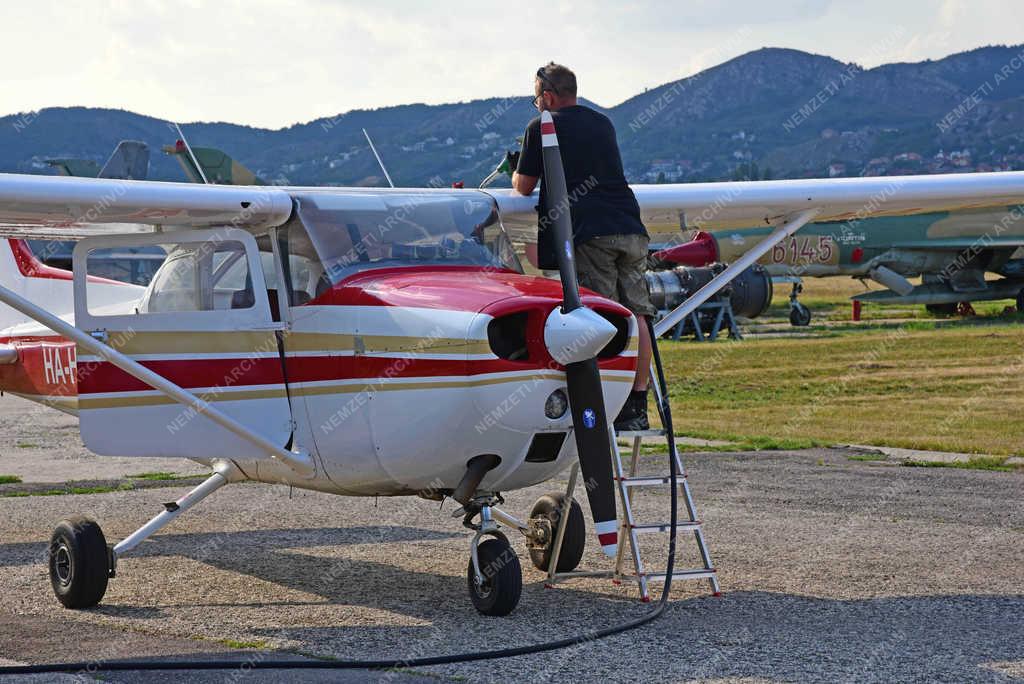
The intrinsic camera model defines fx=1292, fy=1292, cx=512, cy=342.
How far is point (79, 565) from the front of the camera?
7359 mm

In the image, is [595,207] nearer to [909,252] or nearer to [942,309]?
[942,309]

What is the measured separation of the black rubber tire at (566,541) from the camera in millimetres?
8117

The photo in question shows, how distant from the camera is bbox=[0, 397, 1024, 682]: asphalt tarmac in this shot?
19.1 feet

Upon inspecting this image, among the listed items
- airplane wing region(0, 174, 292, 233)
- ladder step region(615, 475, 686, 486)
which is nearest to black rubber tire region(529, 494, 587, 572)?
ladder step region(615, 475, 686, 486)

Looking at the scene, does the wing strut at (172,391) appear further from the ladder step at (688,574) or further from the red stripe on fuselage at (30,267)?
the red stripe on fuselage at (30,267)

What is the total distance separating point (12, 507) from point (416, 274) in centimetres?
607

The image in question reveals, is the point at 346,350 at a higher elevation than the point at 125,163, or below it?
below

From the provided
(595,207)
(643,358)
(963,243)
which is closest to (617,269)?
(595,207)

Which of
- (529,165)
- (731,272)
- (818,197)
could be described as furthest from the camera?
(818,197)

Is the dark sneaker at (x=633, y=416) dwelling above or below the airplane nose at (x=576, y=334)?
below

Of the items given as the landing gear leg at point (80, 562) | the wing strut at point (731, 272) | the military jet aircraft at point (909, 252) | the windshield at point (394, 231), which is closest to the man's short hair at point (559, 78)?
the windshield at point (394, 231)

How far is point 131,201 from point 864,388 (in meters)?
15.8

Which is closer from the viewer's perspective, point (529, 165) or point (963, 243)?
point (529, 165)

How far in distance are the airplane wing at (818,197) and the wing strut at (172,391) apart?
123 inches
